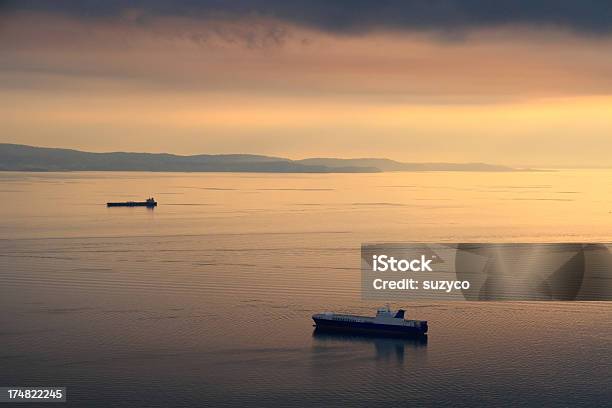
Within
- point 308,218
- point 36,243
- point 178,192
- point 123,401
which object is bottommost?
point 123,401

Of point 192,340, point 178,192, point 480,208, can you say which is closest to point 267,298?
point 192,340

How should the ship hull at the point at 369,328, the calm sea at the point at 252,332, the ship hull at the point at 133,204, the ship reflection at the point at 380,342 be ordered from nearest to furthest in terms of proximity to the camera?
the calm sea at the point at 252,332 → the ship reflection at the point at 380,342 → the ship hull at the point at 369,328 → the ship hull at the point at 133,204

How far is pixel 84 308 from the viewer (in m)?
39.8

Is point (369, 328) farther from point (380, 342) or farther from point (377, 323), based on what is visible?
point (380, 342)

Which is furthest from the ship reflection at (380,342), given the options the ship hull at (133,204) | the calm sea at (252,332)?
the ship hull at (133,204)

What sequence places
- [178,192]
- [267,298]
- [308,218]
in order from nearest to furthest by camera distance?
[267,298], [308,218], [178,192]

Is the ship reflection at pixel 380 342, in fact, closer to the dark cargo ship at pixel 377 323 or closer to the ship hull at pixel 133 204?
the dark cargo ship at pixel 377 323

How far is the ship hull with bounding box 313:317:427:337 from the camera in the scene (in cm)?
3631

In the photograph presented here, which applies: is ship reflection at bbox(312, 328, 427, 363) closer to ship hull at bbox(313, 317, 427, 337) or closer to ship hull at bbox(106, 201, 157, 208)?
ship hull at bbox(313, 317, 427, 337)

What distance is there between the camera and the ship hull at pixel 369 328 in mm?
36312

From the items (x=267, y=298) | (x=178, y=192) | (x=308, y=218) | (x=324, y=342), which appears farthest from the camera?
(x=178, y=192)

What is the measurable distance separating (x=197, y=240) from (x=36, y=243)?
12039mm

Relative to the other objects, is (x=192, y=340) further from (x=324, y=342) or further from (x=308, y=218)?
(x=308, y=218)

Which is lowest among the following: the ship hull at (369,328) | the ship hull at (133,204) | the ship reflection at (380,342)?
the ship reflection at (380,342)
